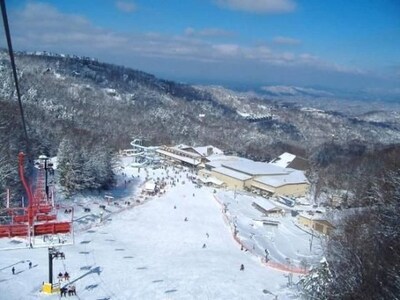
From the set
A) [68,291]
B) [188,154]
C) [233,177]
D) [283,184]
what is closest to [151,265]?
[68,291]

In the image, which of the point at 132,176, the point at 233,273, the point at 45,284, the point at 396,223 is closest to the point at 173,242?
the point at 233,273

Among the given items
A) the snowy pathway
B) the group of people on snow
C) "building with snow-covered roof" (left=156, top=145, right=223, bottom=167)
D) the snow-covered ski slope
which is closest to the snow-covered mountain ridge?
"building with snow-covered roof" (left=156, top=145, right=223, bottom=167)

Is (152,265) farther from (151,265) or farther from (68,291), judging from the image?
(68,291)

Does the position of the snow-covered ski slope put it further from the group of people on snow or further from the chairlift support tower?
the chairlift support tower

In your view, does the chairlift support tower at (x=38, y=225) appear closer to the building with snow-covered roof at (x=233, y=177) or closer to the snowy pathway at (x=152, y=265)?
the snowy pathway at (x=152, y=265)

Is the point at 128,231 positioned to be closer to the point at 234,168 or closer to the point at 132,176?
the point at 132,176

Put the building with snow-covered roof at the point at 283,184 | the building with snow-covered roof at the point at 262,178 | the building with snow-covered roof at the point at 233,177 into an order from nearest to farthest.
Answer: the building with snow-covered roof at the point at 283,184
the building with snow-covered roof at the point at 262,178
the building with snow-covered roof at the point at 233,177

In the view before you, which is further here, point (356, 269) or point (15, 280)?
point (15, 280)

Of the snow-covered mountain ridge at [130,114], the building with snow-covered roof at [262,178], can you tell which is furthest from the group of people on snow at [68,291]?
the snow-covered mountain ridge at [130,114]
